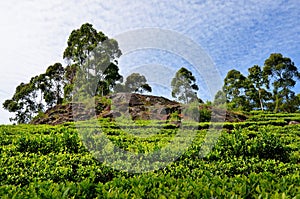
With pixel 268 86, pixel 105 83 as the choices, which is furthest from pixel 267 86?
pixel 105 83

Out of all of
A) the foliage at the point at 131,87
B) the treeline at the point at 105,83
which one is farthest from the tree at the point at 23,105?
the foliage at the point at 131,87

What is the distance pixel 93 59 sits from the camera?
19078 mm

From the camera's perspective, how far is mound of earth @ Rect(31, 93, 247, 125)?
544 inches

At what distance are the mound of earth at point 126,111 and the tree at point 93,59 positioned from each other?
9.00 ft

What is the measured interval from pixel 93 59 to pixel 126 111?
640 cm

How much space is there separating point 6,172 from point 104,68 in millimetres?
15267

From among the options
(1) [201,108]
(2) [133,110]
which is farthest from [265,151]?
(2) [133,110]

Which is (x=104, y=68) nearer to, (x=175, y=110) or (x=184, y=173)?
(x=175, y=110)

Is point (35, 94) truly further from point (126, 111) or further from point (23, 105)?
point (126, 111)

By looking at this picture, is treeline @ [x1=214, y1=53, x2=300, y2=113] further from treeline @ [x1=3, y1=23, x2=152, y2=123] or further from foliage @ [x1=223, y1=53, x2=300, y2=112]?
treeline @ [x1=3, y1=23, x2=152, y2=123]

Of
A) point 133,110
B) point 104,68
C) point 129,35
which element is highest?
point 104,68

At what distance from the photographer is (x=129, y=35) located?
652 centimetres

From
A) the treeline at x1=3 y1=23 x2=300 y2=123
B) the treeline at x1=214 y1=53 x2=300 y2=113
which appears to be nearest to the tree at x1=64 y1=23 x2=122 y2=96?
the treeline at x1=3 y1=23 x2=300 y2=123

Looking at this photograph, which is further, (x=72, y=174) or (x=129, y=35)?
(x=129, y=35)
